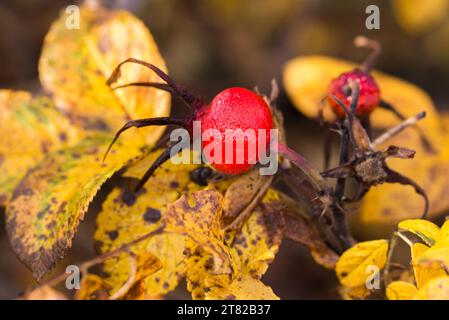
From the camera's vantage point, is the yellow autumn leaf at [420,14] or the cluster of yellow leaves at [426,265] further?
the yellow autumn leaf at [420,14]

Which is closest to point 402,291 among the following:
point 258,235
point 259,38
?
Result: point 258,235

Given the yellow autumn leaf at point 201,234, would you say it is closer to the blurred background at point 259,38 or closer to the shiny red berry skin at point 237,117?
the shiny red berry skin at point 237,117

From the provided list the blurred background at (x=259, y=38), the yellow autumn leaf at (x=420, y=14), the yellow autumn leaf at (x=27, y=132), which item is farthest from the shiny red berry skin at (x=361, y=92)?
the yellow autumn leaf at (x=420, y=14)

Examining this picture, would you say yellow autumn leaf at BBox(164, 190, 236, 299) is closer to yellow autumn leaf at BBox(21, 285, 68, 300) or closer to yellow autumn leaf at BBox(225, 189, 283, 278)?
yellow autumn leaf at BBox(225, 189, 283, 278)

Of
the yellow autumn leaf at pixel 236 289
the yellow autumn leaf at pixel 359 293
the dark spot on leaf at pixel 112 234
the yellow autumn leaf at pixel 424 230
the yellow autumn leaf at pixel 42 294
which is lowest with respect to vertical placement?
the yellow autumn leaf at pixel 359 293

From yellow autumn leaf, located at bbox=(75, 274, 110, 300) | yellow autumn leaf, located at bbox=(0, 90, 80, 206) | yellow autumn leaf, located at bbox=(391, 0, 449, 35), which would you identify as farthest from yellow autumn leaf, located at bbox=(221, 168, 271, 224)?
yellow autumn leaf, located at bbox=(391, 0, 449, 35)
